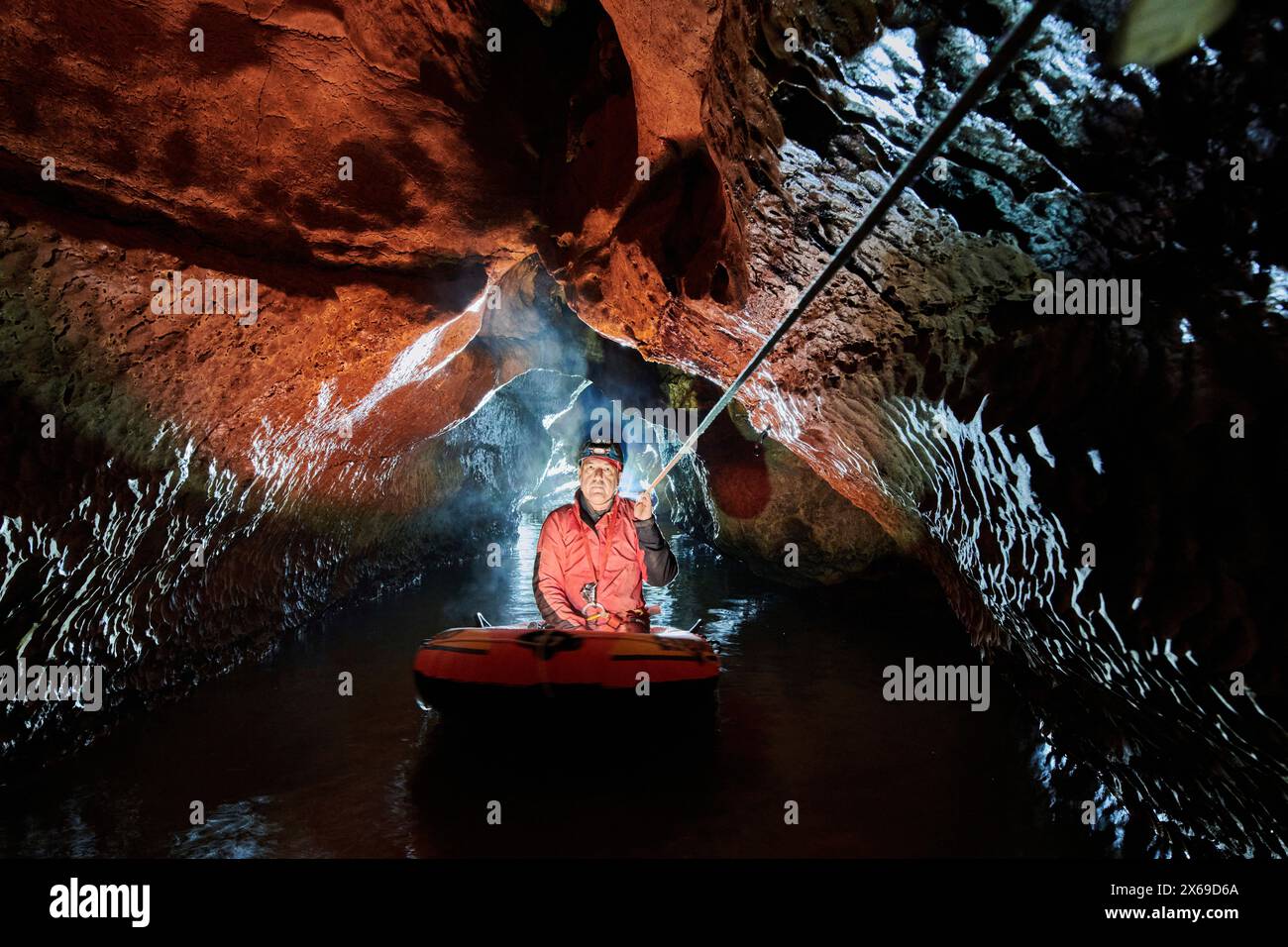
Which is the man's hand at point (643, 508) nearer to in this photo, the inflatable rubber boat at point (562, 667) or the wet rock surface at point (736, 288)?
the inflatable rubber boat at point (562, 667)

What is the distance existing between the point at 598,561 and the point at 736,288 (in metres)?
2.25

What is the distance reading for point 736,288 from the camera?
4.52 m

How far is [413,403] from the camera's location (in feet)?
25.5

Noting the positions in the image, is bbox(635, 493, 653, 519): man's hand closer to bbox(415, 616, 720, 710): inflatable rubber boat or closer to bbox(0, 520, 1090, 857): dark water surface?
bbox(415, 616, 720, 710): inflatable rubber boat

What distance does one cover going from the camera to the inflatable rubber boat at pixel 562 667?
3.86m

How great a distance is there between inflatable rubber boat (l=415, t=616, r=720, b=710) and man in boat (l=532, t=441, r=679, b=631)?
637mm

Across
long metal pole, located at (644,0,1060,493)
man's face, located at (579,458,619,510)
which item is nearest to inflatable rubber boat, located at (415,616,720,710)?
man's face, located at (579,458,619,510)

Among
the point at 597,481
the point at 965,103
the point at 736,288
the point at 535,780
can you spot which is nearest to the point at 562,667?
the point at 535,780

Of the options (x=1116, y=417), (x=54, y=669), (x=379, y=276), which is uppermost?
(x=379, y=276)

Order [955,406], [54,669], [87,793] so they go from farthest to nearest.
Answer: [54,669] < [87,793] < [955,406]
